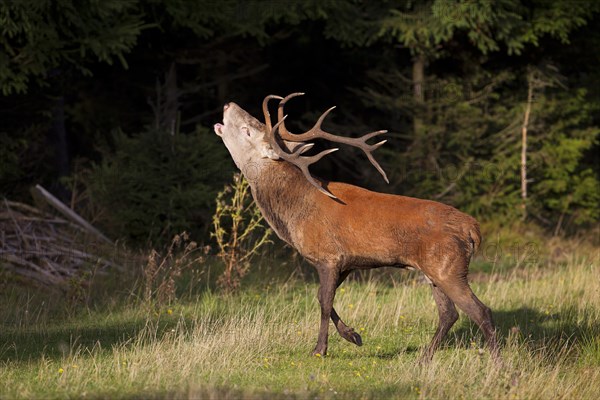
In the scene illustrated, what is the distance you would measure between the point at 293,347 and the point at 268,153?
5.82 feet

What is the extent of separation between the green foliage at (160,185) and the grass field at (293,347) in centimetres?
246

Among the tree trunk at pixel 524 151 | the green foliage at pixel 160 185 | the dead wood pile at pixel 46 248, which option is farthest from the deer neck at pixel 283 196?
the tree trunk at pixel 524 151

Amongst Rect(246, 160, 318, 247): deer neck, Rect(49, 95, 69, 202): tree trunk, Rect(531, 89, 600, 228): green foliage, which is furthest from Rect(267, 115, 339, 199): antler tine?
Rect(49, 95, 69, 202): tree trunk

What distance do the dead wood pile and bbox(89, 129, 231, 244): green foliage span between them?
821 millimetres

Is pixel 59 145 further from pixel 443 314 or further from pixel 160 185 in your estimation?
pixel 443 314

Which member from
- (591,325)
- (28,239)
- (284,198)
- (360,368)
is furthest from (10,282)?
(591,325)

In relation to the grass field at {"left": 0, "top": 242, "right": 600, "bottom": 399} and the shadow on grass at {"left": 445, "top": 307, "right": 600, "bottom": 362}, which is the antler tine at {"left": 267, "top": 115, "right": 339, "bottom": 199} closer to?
the grass field at {"left": 0, "top": 242, "right": 600, "bottom": 399}

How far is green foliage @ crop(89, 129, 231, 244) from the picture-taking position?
48.1 ft

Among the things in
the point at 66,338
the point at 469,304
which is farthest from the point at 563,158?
the point at 66,338

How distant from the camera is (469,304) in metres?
8.12

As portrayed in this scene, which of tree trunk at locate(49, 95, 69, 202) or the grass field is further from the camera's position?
tree trunk at locate(49, 95, 69, 202)

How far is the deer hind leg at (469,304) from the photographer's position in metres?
8.12

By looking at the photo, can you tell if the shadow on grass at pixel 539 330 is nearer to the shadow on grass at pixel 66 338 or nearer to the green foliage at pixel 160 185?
the shadow on grass at pixel 66 338

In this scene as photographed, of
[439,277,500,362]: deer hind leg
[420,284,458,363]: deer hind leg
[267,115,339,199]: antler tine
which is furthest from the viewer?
[267,115,339,199]: antler tine
